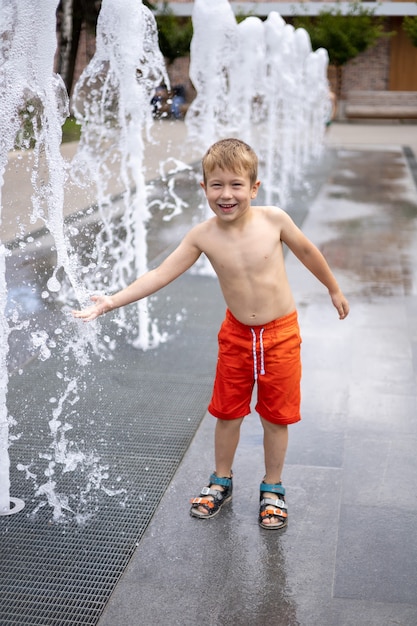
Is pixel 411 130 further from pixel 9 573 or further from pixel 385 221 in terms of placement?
pixel 9 573

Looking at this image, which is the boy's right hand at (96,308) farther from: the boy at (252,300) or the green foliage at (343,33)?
the green foliage at (343,33)

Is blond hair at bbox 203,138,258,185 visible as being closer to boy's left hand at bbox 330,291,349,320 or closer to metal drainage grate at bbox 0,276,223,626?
boy's left hand at bbox 330,291,349,320

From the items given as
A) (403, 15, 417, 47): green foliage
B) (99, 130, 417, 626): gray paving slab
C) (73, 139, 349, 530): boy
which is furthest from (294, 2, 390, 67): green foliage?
(73, 139, 349, 530): boy

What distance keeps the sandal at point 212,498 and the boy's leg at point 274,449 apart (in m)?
0.16

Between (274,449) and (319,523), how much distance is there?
30cm

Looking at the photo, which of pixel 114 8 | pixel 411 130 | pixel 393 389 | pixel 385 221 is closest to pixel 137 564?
pixel 393 389

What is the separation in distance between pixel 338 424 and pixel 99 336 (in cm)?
173

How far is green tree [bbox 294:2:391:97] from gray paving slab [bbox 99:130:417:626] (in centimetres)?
2755

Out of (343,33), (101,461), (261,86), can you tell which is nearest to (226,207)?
(101,461)

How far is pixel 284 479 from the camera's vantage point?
3.26 m

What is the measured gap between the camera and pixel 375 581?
2.57 meters

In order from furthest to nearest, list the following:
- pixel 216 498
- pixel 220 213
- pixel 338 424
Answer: pixel 338 424 < pixel 216 498 < pixel 220 213

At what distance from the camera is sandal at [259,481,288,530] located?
290 cm

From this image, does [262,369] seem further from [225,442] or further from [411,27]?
[411,27]
